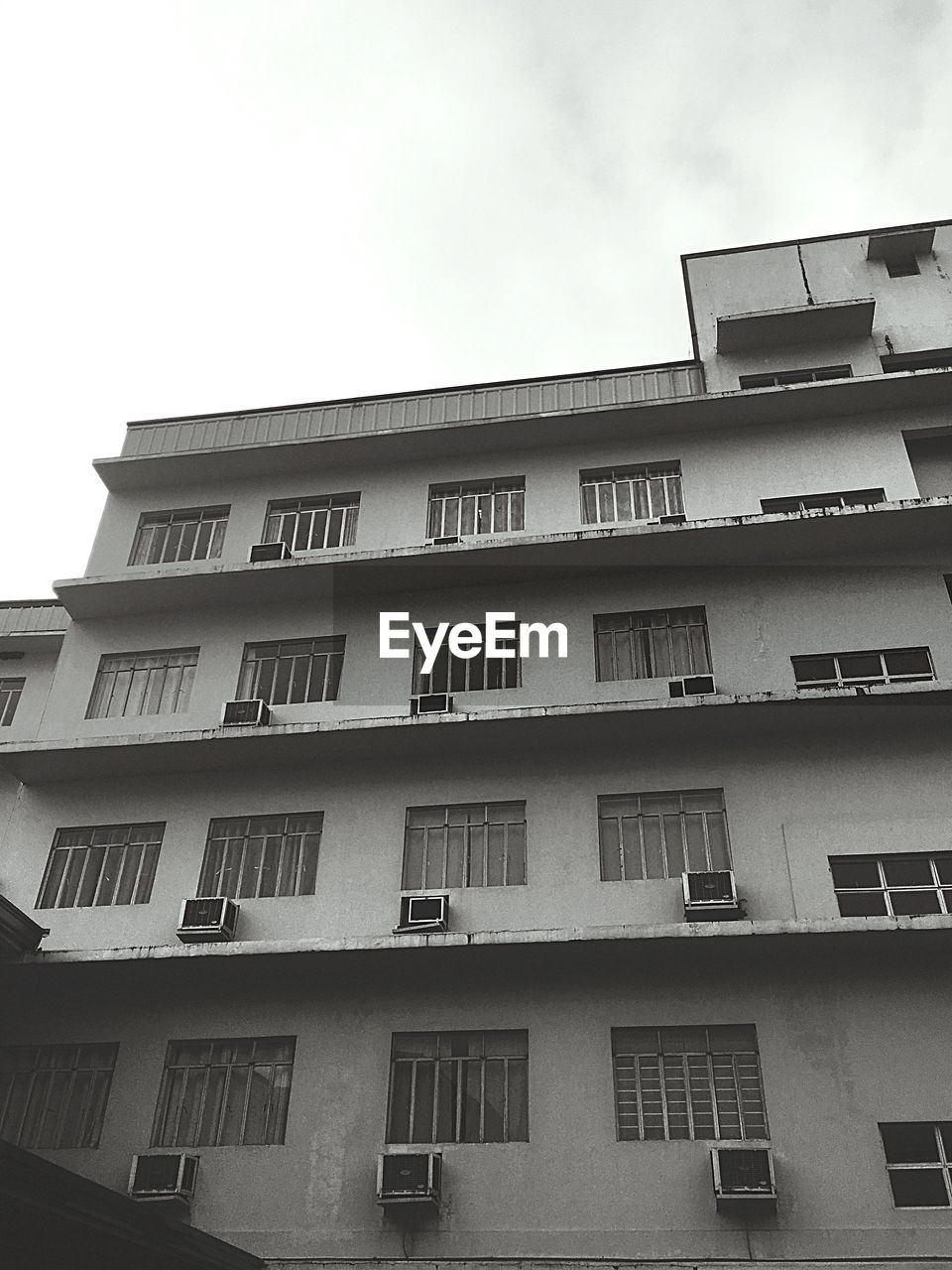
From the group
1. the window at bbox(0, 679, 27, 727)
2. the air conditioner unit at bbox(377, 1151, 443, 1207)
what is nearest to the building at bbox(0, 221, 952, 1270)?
the air conditioner unit at bbox(377, 1151, 443, 1207)

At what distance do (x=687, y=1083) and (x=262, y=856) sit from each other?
23.1ft

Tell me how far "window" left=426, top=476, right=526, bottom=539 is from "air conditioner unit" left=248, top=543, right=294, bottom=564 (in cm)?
270

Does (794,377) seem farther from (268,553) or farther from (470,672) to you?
(268,553)

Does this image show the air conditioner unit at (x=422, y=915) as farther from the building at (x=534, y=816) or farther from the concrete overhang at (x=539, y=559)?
the concrete overhang at (x=539, y=559)

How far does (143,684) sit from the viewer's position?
18.6 metres

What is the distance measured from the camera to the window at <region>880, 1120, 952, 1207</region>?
12.1 m

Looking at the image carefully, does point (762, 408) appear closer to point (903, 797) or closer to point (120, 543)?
point (903, 797)

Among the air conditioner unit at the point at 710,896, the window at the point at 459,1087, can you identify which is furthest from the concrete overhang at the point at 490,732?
the window at the point at 459,1087

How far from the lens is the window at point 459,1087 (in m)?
13.5

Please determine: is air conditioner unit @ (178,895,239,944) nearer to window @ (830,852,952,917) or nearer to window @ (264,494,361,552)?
window @ (264,494,361,552)

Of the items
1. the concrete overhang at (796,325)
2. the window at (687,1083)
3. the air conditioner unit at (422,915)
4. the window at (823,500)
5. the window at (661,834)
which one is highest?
the concrete overhang at (796,325)

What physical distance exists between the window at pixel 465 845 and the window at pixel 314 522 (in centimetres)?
598

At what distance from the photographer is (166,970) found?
48.9ft

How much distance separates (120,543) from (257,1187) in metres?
11.9
